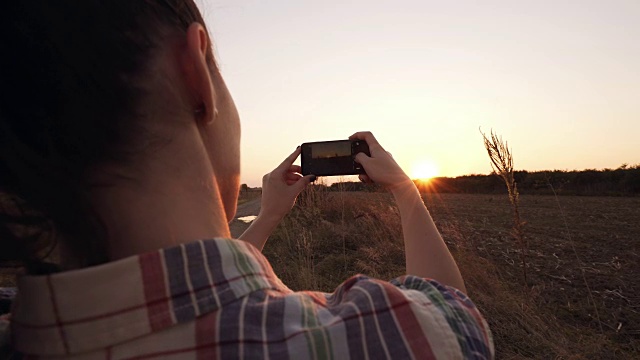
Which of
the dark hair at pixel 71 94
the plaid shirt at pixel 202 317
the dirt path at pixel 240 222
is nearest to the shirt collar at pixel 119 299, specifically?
the plaid shirt at pixel 202 317

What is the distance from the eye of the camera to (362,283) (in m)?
0.72

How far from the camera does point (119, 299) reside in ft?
1.91

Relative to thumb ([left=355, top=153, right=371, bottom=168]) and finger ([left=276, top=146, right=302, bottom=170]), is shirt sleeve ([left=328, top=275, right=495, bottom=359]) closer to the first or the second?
thumb ([left=355, top=153, right=371, bottom=168])

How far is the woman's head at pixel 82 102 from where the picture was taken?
64 cm

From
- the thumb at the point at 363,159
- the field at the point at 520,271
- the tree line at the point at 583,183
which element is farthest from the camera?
the tree line at the point at 583,183

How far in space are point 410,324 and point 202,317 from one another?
32 cm

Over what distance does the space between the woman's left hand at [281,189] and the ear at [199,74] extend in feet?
2.33

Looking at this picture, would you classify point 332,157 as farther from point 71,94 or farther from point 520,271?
point 520,271

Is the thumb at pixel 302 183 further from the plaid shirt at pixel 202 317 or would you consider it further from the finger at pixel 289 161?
the plaid shirt at pixel 202 317

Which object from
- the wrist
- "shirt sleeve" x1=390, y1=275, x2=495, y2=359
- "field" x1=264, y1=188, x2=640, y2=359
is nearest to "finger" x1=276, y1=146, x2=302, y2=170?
the wrist

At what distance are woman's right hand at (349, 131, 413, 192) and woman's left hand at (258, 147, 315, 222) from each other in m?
0.29

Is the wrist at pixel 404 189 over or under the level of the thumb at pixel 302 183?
under

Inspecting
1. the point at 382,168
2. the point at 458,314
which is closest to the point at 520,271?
the point at 382,168

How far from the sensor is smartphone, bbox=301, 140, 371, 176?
157 centimetres
